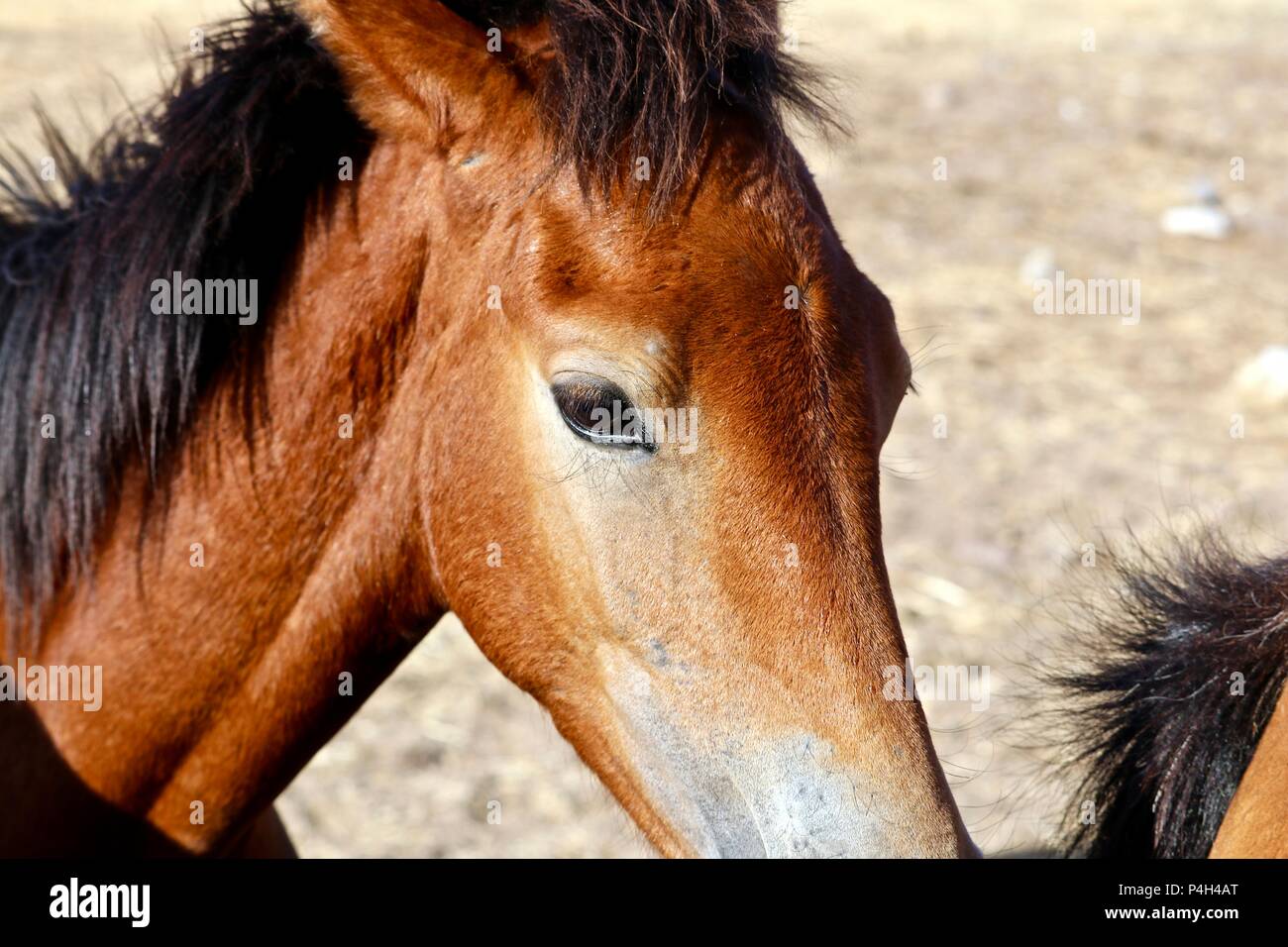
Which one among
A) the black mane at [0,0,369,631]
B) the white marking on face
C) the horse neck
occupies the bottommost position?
the white marking on face

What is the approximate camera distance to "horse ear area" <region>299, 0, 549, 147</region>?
2.03 metres

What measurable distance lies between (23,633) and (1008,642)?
4019 millimetres

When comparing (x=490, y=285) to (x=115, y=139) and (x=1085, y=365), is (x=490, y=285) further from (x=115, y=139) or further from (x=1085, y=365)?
(x=1085, y=365)

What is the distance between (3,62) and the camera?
1144 centimetres

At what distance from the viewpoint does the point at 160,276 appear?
7.14 feet

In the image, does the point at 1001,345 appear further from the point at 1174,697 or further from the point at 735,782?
the point at 735,782

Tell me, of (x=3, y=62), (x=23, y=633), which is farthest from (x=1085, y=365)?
(x=3, y=62)

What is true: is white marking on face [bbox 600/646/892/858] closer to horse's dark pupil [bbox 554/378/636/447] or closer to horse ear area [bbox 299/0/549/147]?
horse's dark pupil [bbox 554/378/636/447]

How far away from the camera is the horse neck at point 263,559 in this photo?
2201mm

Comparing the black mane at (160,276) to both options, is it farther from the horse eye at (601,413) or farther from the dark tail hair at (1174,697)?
the dark tail hair at (1174,697)

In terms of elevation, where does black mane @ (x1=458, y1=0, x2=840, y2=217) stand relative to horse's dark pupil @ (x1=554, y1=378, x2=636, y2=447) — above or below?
above

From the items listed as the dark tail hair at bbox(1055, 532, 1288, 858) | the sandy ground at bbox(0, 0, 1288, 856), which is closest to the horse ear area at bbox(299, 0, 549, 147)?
the sandy ground at bbox(0, 0, 1288, 856)

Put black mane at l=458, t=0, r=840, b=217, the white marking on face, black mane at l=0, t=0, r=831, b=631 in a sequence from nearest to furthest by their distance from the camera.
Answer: the white marking on face < black mane at l=458, t=0, r=840, b=217 < black mane at l=0, t=0, r=831, b=631

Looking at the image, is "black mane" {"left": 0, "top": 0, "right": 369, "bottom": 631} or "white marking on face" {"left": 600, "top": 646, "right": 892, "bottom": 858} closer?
"white marking on face" {"left": 600, "top": 646, "right": 892, "bottom": 858}
